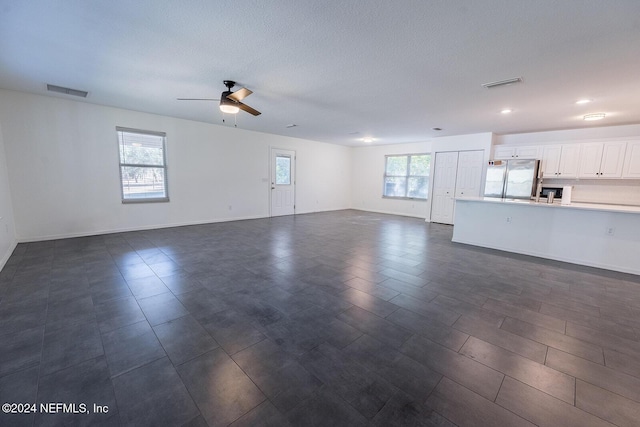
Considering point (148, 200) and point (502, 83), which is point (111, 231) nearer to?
point (148, 200)

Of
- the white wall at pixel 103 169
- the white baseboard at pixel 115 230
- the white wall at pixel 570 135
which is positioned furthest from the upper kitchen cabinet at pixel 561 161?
the white baseboard at pixel 115 230

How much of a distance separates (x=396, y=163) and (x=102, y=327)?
882 centimetres

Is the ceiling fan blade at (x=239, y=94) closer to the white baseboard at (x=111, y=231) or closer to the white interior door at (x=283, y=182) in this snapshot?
the white baseboard at (x=111, y=231)

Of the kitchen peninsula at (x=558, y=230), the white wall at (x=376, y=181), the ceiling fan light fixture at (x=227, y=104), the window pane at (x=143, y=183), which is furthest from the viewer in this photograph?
the white wall at (x=376, y=181)

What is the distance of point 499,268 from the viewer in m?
3.82

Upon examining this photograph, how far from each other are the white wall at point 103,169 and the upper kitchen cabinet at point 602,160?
7.58 meters

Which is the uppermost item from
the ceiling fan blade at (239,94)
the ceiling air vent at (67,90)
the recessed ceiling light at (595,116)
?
the ceiling air vent at (67,90)

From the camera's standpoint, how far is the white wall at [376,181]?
28.2 feet

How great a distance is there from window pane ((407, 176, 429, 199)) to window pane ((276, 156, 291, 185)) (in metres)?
4.21

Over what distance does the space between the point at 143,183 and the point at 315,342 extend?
5.61 meters

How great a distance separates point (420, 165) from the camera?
8523mm

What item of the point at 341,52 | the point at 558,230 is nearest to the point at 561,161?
the point at 558,230

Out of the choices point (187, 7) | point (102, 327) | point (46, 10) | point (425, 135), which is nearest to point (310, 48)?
point (187, 7)

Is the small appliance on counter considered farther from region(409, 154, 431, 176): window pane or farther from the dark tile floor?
region(409, 154, 431, 176): window pane
